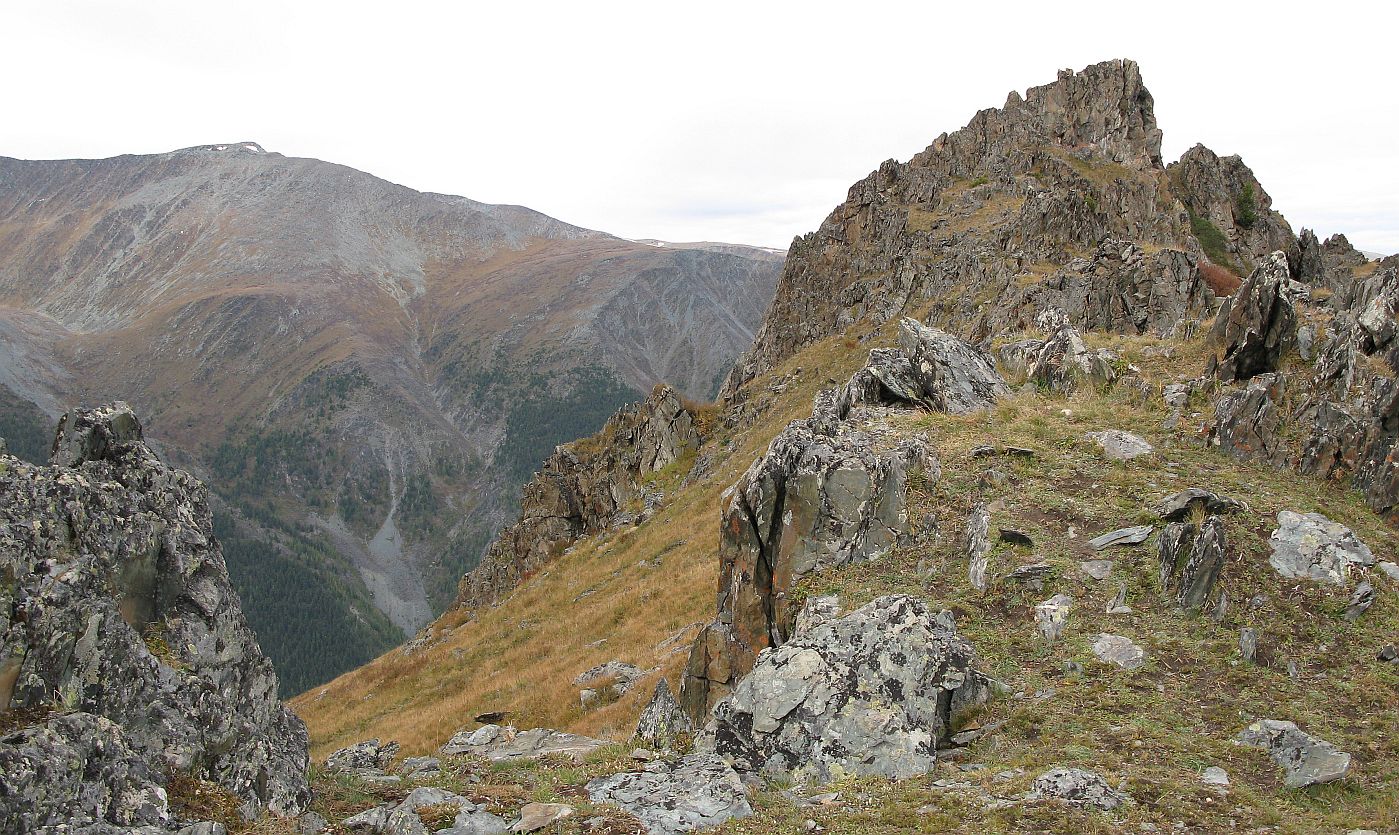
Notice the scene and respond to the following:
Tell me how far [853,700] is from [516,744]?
322 inches

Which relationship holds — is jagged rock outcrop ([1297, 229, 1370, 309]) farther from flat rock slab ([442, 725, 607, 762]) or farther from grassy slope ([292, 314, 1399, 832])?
flat rock slab ([442, 725, 607, 762])

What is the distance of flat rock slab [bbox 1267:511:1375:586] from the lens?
429 inches

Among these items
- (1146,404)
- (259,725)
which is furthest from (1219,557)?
(259,725)

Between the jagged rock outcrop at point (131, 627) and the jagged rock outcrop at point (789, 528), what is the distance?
6.32 meters

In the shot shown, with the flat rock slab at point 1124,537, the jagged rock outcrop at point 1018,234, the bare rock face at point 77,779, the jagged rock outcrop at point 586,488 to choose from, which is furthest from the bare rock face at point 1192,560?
the jagged rock outcrop at point 586,488

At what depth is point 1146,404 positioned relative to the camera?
1795 centimetres

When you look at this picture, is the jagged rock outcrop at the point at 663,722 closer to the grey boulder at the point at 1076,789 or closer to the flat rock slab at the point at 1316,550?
the grey boulder at the point at 1076,789

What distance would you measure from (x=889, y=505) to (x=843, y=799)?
6.25 metres

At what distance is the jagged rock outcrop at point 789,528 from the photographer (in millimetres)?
12516

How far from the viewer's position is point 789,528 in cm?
1314

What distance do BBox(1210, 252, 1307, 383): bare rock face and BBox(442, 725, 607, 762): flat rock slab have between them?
17.0 metres

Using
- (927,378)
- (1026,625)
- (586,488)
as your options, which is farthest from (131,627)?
(586,488)

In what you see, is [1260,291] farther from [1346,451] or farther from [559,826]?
[559,826]

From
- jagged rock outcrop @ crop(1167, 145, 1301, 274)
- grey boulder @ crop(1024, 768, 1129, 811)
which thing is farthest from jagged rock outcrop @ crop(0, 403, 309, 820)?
jagged rock outcrop @ crop(1167, 145, 1301, 274)
